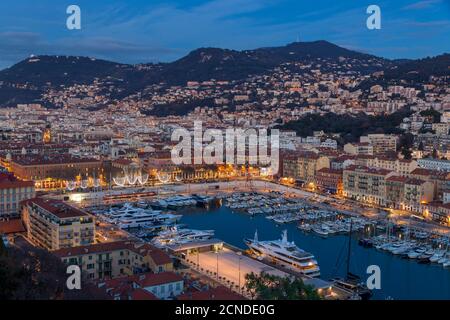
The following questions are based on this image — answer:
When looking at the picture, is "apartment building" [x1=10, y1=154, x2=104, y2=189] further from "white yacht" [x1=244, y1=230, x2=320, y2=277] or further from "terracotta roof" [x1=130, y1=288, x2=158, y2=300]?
"terracotta roof" [x1=130, y1=288, x2=158, y2=300]

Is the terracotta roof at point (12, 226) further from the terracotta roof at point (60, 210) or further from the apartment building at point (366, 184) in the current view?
the apartment building at point (366, 184)

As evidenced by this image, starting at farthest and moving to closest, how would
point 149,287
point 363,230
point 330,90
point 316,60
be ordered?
point 316,60 → point 330,90 → point 363,230 → point 149,287

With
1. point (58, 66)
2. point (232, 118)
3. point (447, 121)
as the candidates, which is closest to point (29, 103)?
point (58, 66)

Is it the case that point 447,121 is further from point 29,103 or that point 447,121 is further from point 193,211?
point 29,103

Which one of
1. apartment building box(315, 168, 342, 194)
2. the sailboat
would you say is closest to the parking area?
the sailboat

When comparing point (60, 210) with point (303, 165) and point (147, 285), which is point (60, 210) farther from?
point (303, 165)

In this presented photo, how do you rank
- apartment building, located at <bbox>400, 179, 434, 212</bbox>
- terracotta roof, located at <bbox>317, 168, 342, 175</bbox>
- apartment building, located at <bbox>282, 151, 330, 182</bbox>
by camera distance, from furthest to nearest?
apartment building, located at <bbox>282, 151, 330, 182</bbox> < terracotta roof, located at <bbox>317, 168, 342, 175</bbox> < apartment building, located at <bbox>400, 179, 434, 212</bbox>

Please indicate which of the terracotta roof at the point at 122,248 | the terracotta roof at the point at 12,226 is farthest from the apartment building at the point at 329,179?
the terracotta roof at the point at 122,248
